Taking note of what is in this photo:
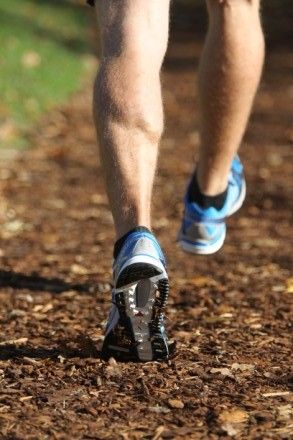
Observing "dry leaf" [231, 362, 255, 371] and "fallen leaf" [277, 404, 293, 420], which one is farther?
"dry leaf" [231, 362, 255, 371]

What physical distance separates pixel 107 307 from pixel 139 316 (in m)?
1.19

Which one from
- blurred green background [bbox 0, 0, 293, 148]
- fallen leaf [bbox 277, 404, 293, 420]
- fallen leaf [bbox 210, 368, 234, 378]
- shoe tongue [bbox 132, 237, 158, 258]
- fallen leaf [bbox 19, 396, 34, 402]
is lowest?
blurred green background [bbox 0, 0, 293, 148]

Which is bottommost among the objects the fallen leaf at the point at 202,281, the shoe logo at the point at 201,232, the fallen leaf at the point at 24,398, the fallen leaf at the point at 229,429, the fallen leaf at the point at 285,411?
the fallen leaf at the point at 202,281

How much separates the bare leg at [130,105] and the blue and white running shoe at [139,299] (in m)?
0.11

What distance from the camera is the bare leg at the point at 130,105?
3.41 metres

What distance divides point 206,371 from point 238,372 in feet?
0.30

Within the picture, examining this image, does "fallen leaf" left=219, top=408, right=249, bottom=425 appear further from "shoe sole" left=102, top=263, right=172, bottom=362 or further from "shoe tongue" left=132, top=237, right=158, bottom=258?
"shoe tongue" left=132, top=237, right=158, bottom=258

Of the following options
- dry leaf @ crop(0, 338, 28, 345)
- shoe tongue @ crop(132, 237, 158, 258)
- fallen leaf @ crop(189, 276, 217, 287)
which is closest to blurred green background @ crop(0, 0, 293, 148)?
fallen leaf @ crop(189, 276, 217, 287)

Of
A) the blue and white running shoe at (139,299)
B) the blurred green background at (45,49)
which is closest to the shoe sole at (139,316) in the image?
the blue and white running shoe at (139,299)

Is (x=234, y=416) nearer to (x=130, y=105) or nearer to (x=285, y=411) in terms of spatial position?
(x=285, y=411)

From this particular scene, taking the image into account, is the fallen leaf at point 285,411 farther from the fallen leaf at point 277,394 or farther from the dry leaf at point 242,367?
the dry leaf at point 242,367

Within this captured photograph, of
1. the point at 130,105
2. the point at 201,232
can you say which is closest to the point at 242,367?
the point at 130,105

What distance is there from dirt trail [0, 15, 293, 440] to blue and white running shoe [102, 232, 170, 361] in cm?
9

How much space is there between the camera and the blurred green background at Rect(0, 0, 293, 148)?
10328mm
